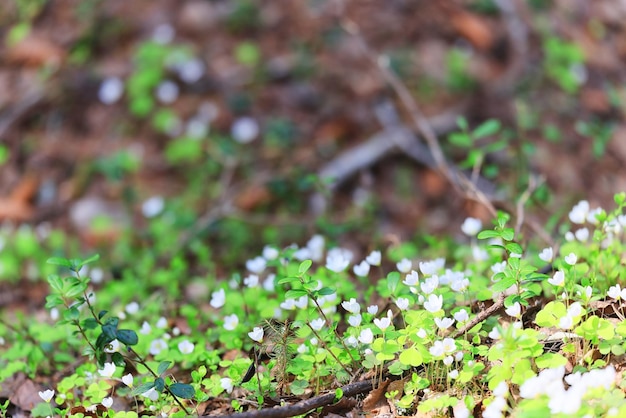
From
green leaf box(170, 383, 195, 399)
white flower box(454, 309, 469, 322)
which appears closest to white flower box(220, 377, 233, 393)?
green leaf box(170, 383, 195, 399)

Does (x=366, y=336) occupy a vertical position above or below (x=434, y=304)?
below

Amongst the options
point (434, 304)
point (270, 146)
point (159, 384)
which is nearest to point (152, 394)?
point (159, 384)

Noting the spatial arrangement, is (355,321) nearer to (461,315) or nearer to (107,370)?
(461,315)

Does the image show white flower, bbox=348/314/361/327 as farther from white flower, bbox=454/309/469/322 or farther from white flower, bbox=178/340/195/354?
white flower, bbox=178/340/195/354

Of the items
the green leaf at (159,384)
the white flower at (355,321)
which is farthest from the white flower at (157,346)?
the white flower at (355,321)

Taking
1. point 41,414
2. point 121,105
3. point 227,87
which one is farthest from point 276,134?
point 41,414
